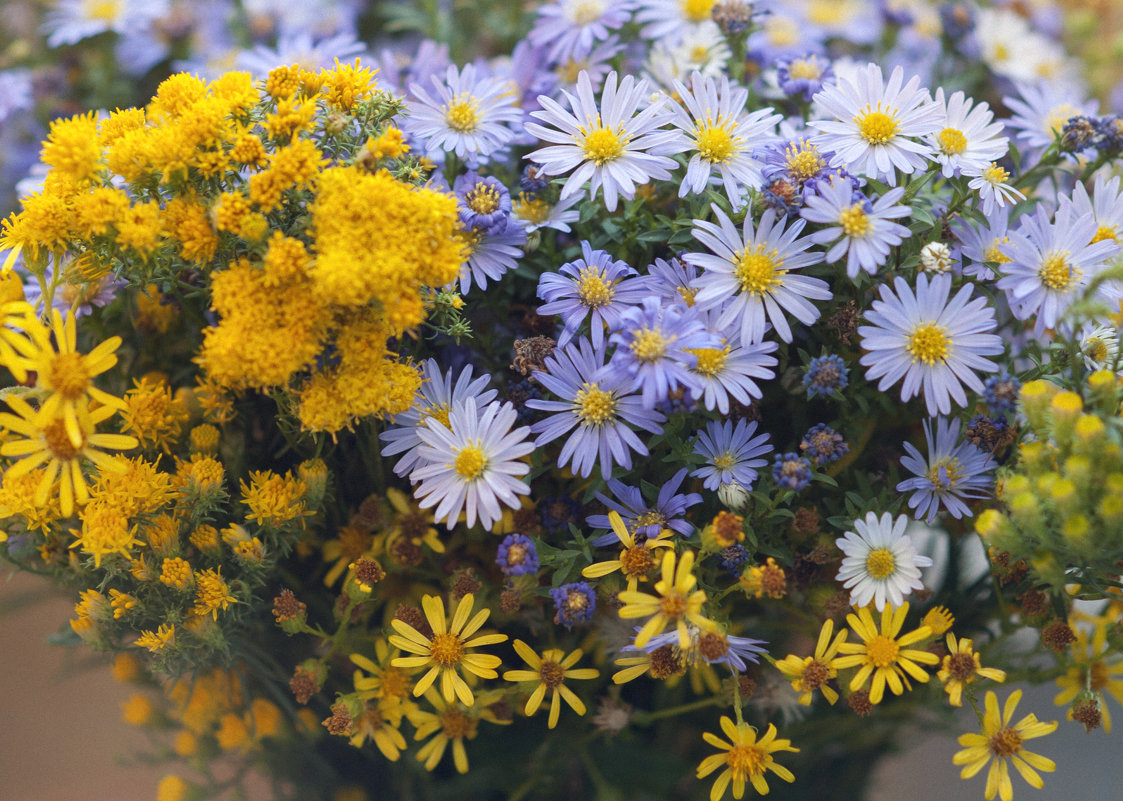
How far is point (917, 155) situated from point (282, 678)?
625 millimetres

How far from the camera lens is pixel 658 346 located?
49 cm

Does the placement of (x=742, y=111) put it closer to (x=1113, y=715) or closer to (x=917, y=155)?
(x=917, y=155)

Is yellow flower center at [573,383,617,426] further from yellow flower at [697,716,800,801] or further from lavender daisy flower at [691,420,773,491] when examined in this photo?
yellow flower at [697,716,800,801]

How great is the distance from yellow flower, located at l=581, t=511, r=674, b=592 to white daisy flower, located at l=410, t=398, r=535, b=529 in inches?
2.7

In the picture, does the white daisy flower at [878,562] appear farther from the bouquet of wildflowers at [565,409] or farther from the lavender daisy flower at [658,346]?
the lavender daisy flower at [658,346]

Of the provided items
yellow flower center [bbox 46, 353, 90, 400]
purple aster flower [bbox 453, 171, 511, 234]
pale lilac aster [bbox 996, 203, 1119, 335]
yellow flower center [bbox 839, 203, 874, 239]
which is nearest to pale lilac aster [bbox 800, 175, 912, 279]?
yellow flower center [bbox 839, 203, 874, 239]

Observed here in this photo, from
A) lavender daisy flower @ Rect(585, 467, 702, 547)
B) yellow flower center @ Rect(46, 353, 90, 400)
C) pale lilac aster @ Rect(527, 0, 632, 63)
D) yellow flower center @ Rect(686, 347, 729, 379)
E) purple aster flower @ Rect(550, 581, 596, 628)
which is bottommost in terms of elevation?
purple aster flower @ Rect(550, 581, 596, 628)

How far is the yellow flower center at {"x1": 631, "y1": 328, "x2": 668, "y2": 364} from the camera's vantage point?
484 millimetres

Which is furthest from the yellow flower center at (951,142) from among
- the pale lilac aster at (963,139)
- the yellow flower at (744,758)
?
the yellow flower at (744,758)

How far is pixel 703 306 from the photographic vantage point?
51cm

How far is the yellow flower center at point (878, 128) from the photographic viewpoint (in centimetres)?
55

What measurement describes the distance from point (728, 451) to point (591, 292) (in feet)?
0.48

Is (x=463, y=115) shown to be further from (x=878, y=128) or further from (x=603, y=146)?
(x=878, y=128)

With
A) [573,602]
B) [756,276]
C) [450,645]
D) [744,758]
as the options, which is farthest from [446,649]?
[756,276]
